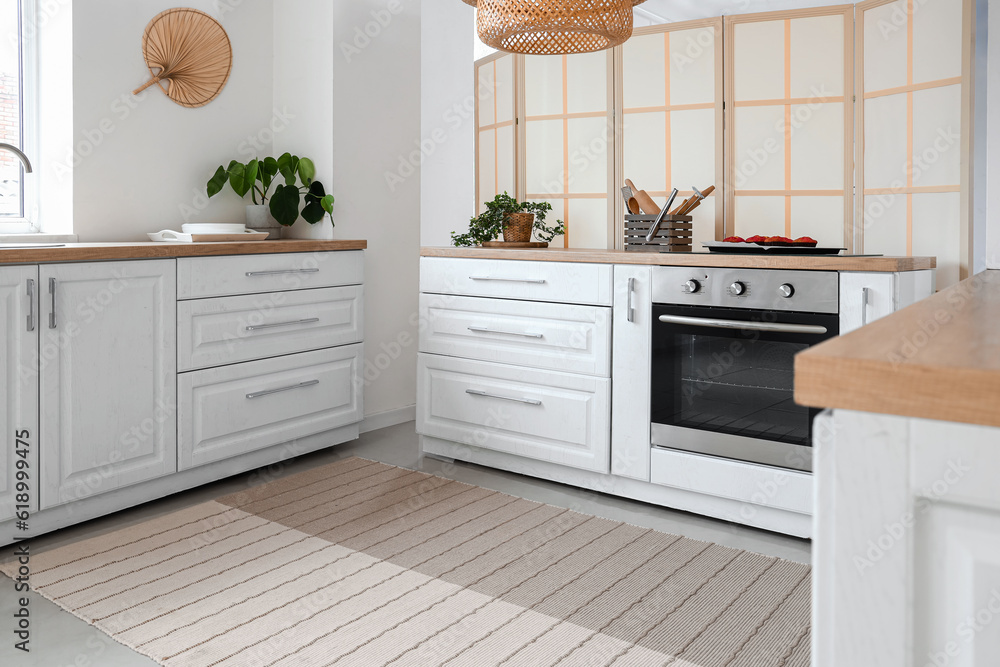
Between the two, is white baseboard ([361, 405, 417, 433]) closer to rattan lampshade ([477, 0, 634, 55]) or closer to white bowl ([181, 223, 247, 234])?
white bowl ([181, 223, 247, 234])

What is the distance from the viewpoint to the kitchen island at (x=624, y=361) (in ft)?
8.10

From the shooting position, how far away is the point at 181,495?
2.96 m

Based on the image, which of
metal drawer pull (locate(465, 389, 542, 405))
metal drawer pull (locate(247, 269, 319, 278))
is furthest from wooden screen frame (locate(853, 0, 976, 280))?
metal drawer pull (locate(247, 269, 319, 278))

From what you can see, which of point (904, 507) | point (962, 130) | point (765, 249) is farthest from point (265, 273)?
point (904, 507)

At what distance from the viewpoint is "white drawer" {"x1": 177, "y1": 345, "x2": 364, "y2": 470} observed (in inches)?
114

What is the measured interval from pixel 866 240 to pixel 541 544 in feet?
5.55

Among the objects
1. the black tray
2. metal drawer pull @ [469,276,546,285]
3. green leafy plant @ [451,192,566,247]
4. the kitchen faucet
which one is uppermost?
the kitchen faucet

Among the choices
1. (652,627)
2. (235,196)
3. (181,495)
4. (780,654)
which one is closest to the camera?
(780,654)

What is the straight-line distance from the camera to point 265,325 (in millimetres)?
3150

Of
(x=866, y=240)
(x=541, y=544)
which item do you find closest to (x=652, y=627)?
(x=541, y=544)

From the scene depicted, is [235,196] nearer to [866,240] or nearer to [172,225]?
[172,225]

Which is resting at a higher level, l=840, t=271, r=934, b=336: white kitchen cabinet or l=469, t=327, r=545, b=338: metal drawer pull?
l=840, t=271, r=934, b=336: white kitchen cabinet

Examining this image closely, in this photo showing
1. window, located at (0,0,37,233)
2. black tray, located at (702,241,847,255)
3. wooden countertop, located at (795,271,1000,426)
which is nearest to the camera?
wooden countertop, located at (795,271,1000,426)

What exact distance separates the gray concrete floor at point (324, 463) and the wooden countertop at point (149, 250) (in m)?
0.90
